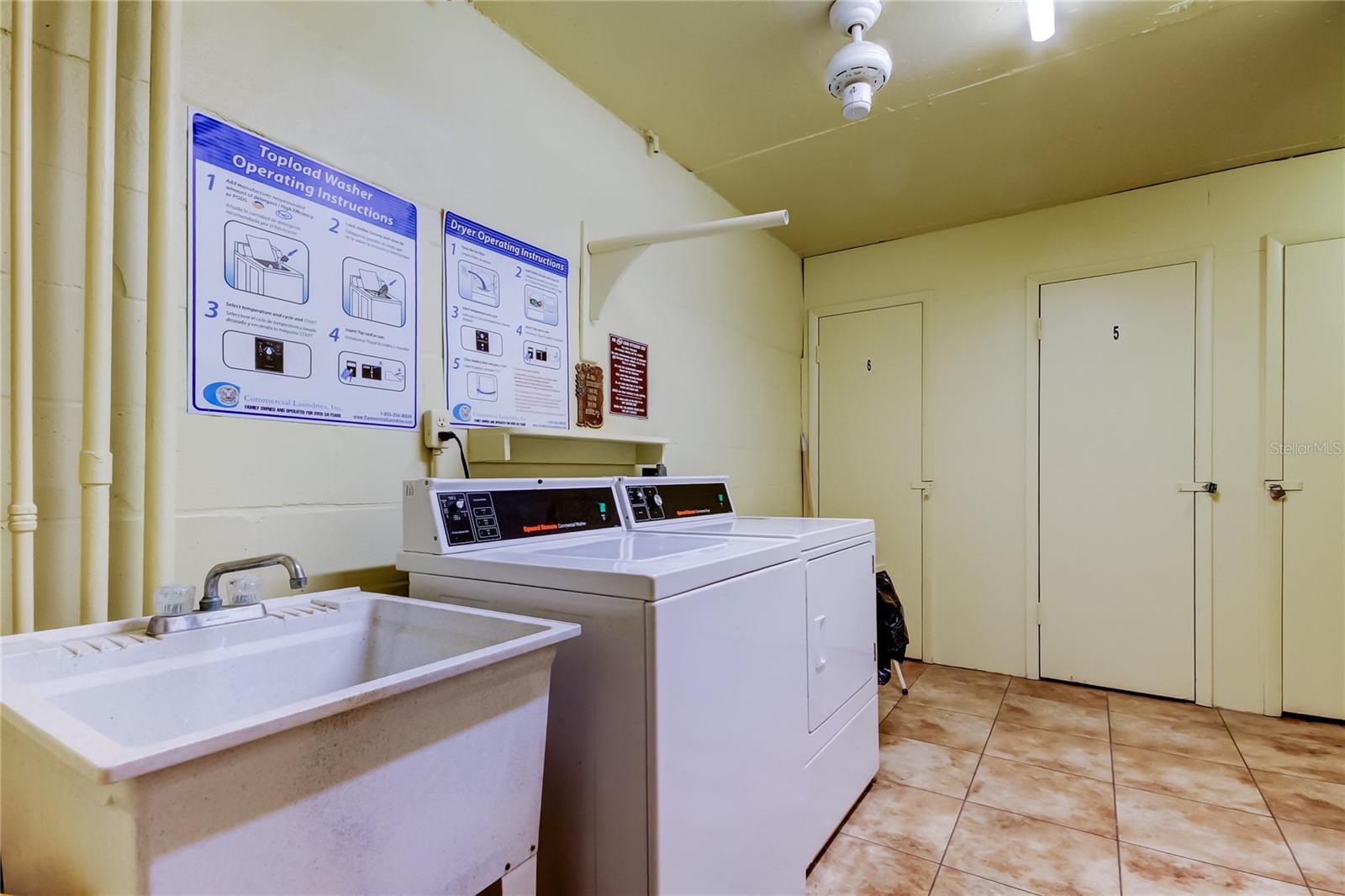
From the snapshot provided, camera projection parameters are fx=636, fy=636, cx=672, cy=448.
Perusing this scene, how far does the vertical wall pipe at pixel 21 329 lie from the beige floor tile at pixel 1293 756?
3316 millimetres

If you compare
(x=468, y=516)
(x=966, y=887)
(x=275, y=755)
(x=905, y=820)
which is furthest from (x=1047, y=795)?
(x=275, y=755)

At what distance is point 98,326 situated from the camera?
1027 mm

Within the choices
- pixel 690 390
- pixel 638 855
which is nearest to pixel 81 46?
pixel 638 855

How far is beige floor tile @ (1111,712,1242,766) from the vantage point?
2.27m

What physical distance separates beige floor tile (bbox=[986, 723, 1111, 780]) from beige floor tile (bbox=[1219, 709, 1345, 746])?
2.19 feet

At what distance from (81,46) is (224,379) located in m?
0.59

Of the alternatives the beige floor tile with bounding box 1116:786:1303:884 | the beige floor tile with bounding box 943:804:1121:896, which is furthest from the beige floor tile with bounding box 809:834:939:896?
the beige floor tile with bounding box 1116:786:1303:884

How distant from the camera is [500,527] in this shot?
1.43 metres

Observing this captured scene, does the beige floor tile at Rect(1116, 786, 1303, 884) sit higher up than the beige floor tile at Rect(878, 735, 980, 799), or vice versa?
the beige floor tile at Rect(1116, 786, 1303, 884)

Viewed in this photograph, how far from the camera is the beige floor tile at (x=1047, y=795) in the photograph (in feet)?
6.11

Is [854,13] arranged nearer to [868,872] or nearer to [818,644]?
[818,644]

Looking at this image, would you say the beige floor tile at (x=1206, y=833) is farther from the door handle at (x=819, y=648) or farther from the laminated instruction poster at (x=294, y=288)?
the laminated instruction poster at (x=294, y=288)

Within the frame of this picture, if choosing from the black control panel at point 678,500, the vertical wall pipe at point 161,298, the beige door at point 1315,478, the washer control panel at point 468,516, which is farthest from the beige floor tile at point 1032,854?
the vertical wall pipe at point 161,298

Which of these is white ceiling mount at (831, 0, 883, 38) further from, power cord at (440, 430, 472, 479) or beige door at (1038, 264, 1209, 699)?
beige door at (1038, 264, 1209, 699)
